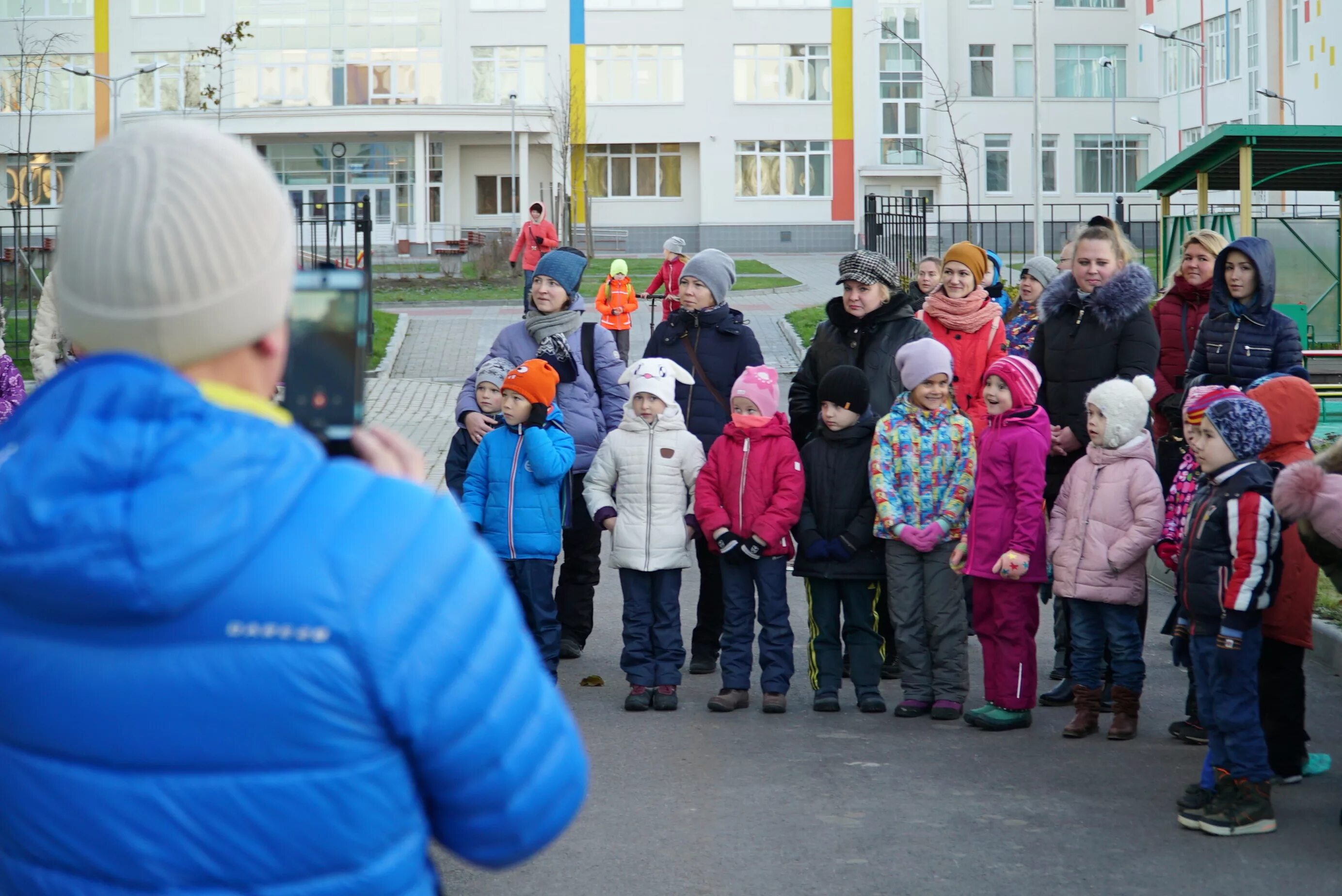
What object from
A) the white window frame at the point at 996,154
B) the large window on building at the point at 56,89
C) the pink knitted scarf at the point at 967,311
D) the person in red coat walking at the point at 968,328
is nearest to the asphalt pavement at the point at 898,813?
the person in red coat walking at the point at 968,328

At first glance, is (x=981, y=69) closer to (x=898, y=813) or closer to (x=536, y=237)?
(x=536, y=237)

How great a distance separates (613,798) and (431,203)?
55.7 meters

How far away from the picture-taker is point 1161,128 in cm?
5997

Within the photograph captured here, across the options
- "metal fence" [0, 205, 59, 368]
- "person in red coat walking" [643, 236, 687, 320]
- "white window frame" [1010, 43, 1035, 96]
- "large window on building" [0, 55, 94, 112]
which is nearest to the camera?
"metal fence" [0, 205, 59, 368]

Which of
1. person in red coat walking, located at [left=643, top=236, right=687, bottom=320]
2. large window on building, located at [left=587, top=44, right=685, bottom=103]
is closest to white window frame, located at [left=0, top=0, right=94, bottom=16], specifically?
large window on building, located at [left=587, top=44, right=685, bottom=103]

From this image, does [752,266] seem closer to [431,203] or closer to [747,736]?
[431,203]

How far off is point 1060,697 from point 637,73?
53.7 metres

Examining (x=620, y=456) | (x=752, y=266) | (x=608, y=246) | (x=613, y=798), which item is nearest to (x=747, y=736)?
(x=613, y=798)

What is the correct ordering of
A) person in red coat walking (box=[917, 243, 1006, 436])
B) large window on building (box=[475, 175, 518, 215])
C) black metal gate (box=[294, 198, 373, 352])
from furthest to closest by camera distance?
large window on building (box=[475, 175, 518, 215]) → person in red coat walking (box=[917, 243, 1006, 436]) → black metal gate (box=[294, 198, 373, 352])

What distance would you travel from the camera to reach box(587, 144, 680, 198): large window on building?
59.3 m

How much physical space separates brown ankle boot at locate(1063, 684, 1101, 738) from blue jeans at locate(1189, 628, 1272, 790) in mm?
1105

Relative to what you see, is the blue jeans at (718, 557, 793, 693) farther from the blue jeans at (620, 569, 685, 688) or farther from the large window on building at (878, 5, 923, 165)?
the large window on building at (878, 5, 923, 165)

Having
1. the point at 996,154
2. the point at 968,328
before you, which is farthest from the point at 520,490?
the point at 996,154

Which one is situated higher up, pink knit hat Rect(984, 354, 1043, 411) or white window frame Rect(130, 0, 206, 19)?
white window frame Rect(130, 0, 206, 19)
